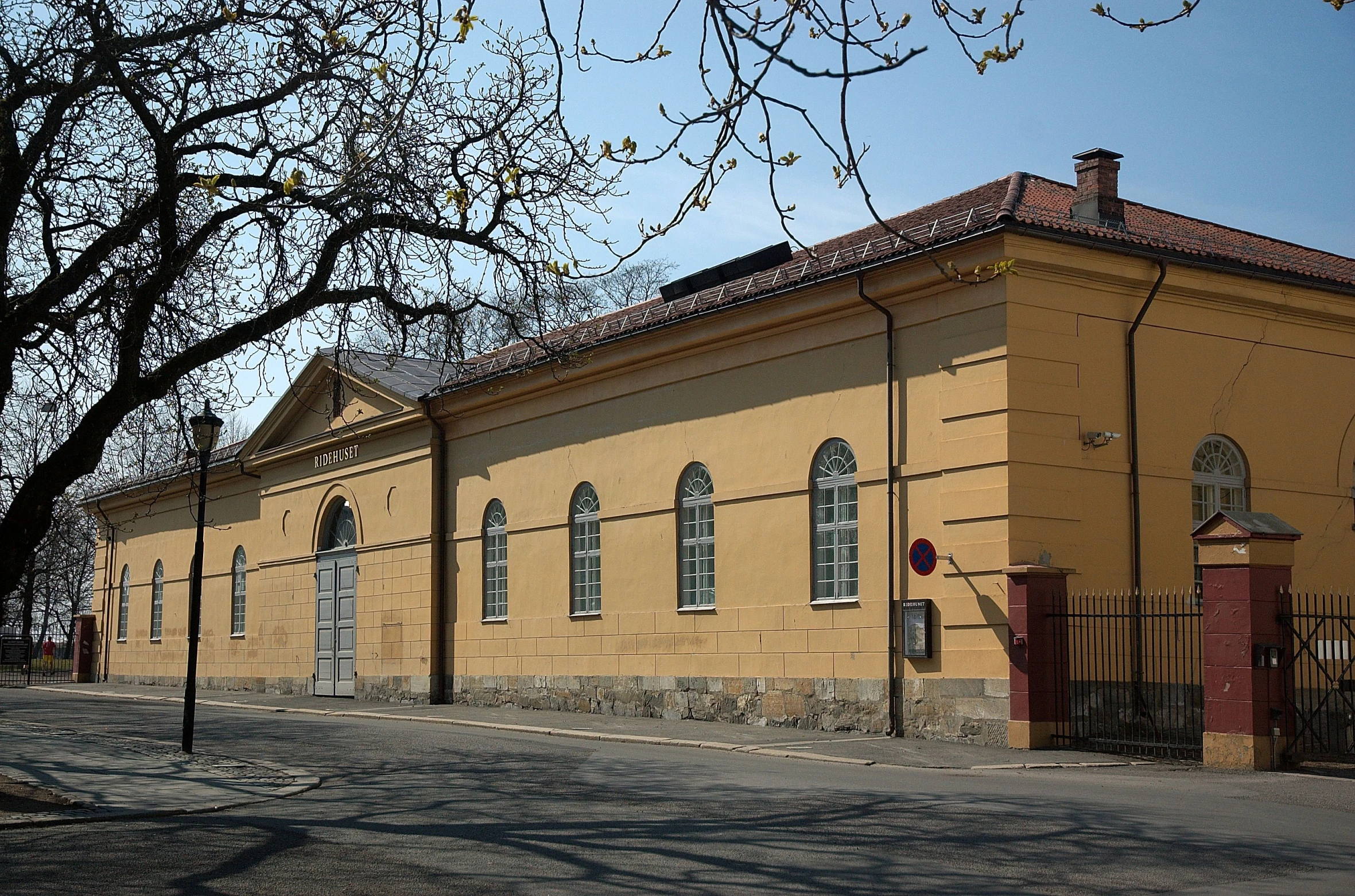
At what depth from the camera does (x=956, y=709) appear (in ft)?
54.4

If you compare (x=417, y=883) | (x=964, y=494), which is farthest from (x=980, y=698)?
(x=417, y=883)

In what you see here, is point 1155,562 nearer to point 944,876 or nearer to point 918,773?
point 918,773

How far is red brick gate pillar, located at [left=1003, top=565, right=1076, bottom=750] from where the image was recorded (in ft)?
51.3

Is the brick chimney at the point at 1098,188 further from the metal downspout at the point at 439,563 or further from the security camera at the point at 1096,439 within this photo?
the metal downspout at the point at 439,563

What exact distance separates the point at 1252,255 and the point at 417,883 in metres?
15.8

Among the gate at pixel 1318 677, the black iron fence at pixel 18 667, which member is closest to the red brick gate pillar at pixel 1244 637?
the gate at pixel 1318 677

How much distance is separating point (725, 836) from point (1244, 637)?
268 inches

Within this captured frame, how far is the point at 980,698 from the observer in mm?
16297

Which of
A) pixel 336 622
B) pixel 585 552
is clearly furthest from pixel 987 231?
pixel 336 622

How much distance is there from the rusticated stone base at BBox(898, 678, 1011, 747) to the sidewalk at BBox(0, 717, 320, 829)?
24.0ft

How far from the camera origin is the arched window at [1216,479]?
18.1m

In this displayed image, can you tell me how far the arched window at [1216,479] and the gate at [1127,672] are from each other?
138cm

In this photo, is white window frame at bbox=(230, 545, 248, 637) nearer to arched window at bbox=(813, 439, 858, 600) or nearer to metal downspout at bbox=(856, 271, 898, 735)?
arched window at bbox=(813, 439, 858, 600)

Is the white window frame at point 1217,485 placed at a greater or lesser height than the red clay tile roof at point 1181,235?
lesser
